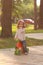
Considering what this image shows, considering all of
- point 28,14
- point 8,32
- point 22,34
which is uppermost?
point 22,34

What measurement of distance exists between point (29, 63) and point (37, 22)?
72.7 feet

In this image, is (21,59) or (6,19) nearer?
(21,59)

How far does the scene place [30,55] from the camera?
9.74m

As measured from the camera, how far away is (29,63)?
8.23m

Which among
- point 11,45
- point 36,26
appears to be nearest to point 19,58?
point 11,45

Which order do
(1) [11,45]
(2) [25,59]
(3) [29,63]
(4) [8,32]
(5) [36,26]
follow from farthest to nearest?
1. (5) [36,26]
2. (4) [8,32]
3. (1) [11,45]
4. (2) [25,59]
5. (3) [29,63]

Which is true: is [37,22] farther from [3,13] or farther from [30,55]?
Answer: [30,55]

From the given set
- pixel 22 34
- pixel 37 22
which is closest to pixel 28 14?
pixel 37 22

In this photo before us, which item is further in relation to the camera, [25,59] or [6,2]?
[6,2]

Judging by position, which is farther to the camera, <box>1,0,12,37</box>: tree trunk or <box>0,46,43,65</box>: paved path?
<box>1,0,12,37</box>: tree trunk

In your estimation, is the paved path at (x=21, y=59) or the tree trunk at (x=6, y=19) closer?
the paved path at (x=21, y=59)

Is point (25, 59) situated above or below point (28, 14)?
above

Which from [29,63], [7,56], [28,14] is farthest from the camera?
[28,14]

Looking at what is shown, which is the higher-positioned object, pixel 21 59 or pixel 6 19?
pixel 6 19
